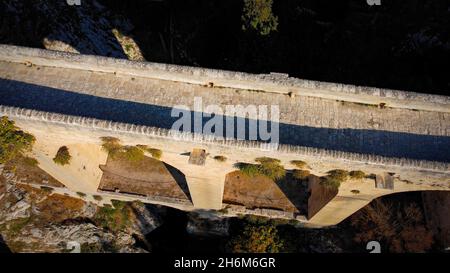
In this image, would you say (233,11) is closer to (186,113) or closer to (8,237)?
(186,113)

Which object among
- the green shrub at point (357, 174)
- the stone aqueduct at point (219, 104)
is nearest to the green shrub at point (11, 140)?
the stone aqueduct at point (219, 104)

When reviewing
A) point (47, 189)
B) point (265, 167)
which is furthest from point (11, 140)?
point (265, 167)

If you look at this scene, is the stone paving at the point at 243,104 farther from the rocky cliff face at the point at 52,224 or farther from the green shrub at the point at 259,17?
the rocky cliff face at the point at 52,224

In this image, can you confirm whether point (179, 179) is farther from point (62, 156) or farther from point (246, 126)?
point (246, 126)

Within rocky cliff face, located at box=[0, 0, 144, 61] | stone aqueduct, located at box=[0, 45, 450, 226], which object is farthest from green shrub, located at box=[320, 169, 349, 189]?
rocky cliff face, located at box=[0, 0, 144, 61]

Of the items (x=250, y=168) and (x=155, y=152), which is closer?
(x=250, y=168)

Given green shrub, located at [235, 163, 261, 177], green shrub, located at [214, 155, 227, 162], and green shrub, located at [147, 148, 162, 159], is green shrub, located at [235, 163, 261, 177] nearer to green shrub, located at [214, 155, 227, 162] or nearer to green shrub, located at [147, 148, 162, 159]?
green shrub, located at [214, 155, 227, 162]
